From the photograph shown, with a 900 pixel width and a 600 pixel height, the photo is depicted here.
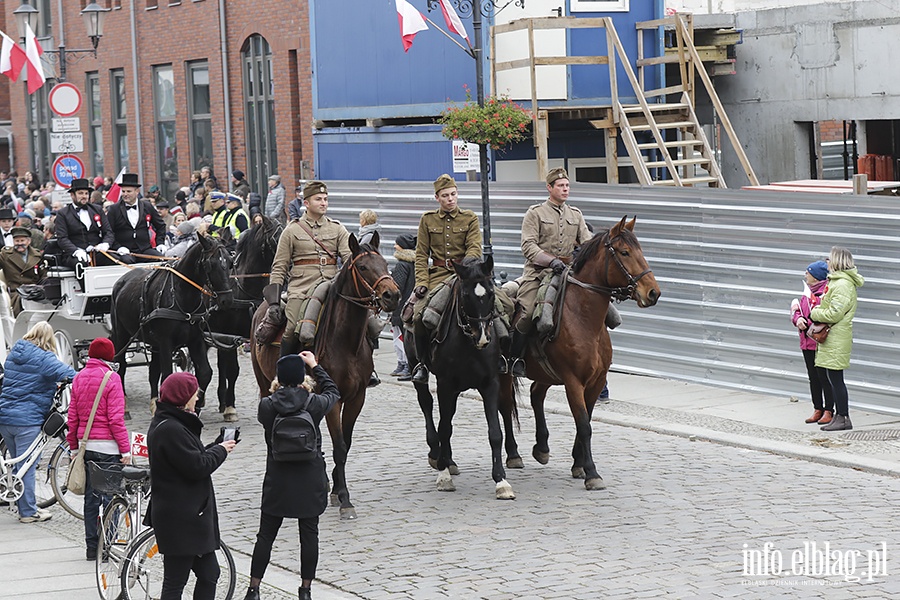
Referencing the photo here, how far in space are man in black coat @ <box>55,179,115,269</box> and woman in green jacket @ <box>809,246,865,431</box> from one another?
8707 millimetres

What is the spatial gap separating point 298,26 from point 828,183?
13567mm

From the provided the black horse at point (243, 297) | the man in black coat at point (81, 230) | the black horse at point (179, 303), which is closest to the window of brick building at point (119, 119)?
the man in black coat at point (81, 230)

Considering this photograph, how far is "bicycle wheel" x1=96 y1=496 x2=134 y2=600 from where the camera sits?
914 cm

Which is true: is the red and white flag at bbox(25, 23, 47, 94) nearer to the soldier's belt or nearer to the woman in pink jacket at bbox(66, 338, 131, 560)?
the soldier's belt

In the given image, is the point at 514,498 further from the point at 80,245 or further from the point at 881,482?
the point at 80,245

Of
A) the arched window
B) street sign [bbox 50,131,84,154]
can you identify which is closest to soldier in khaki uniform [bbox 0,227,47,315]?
street sign [bbox 50,131,84,154]

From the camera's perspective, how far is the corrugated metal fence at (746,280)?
589 inches

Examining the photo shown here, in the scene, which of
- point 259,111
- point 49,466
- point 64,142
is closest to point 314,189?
point 49,466

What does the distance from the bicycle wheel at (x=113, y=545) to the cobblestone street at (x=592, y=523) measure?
1025 millimetres

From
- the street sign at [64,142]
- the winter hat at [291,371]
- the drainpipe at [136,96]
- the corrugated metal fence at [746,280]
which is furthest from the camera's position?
the drainpipe at [136,96]

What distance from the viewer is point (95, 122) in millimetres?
39344

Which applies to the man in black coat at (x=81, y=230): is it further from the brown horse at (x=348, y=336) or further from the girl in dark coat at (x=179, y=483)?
the girl in dark coat at (x=179, y=483)

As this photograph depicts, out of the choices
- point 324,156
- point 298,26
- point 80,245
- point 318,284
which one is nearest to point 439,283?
point 318,284

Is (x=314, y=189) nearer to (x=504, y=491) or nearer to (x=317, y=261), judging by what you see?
(x=317, y=261)
